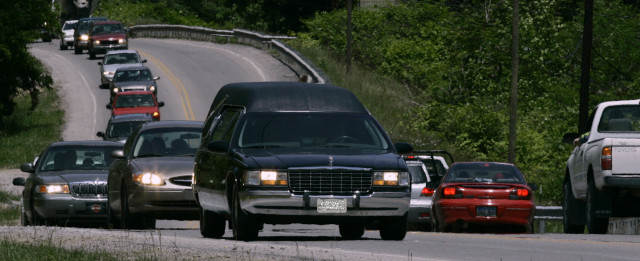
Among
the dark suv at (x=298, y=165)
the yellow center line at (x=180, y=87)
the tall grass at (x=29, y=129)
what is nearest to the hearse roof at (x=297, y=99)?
the dark suv at (x=298, y=165)

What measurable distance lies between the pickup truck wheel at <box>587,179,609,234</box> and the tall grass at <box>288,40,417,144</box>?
22760 millimetres

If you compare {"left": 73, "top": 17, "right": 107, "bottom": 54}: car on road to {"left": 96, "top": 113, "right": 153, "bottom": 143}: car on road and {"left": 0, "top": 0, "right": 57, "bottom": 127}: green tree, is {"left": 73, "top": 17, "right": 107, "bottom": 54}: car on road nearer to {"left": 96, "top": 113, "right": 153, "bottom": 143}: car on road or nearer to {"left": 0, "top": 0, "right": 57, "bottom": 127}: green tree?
{"left": 0, "top": 0, "right": 57, "bottom": 127}: green tree

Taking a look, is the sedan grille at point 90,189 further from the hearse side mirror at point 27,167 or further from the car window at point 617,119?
the car window at point 617,119

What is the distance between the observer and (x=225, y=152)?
15.3m

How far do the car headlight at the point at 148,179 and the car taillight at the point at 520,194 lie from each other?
597 cm

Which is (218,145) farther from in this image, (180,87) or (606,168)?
(180,87)

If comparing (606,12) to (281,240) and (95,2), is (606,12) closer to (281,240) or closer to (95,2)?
(281,240)

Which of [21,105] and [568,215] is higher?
[568,215]

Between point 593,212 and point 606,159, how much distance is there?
1.08m

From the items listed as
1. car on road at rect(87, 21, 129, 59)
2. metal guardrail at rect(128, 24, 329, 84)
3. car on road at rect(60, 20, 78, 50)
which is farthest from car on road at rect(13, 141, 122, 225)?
car on road at rect(60, 20, 78, 50)

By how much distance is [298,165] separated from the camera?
47.1 ft

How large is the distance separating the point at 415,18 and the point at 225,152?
206ft

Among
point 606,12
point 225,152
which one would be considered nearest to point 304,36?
point 606,12

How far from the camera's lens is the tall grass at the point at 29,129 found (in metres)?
45.7
